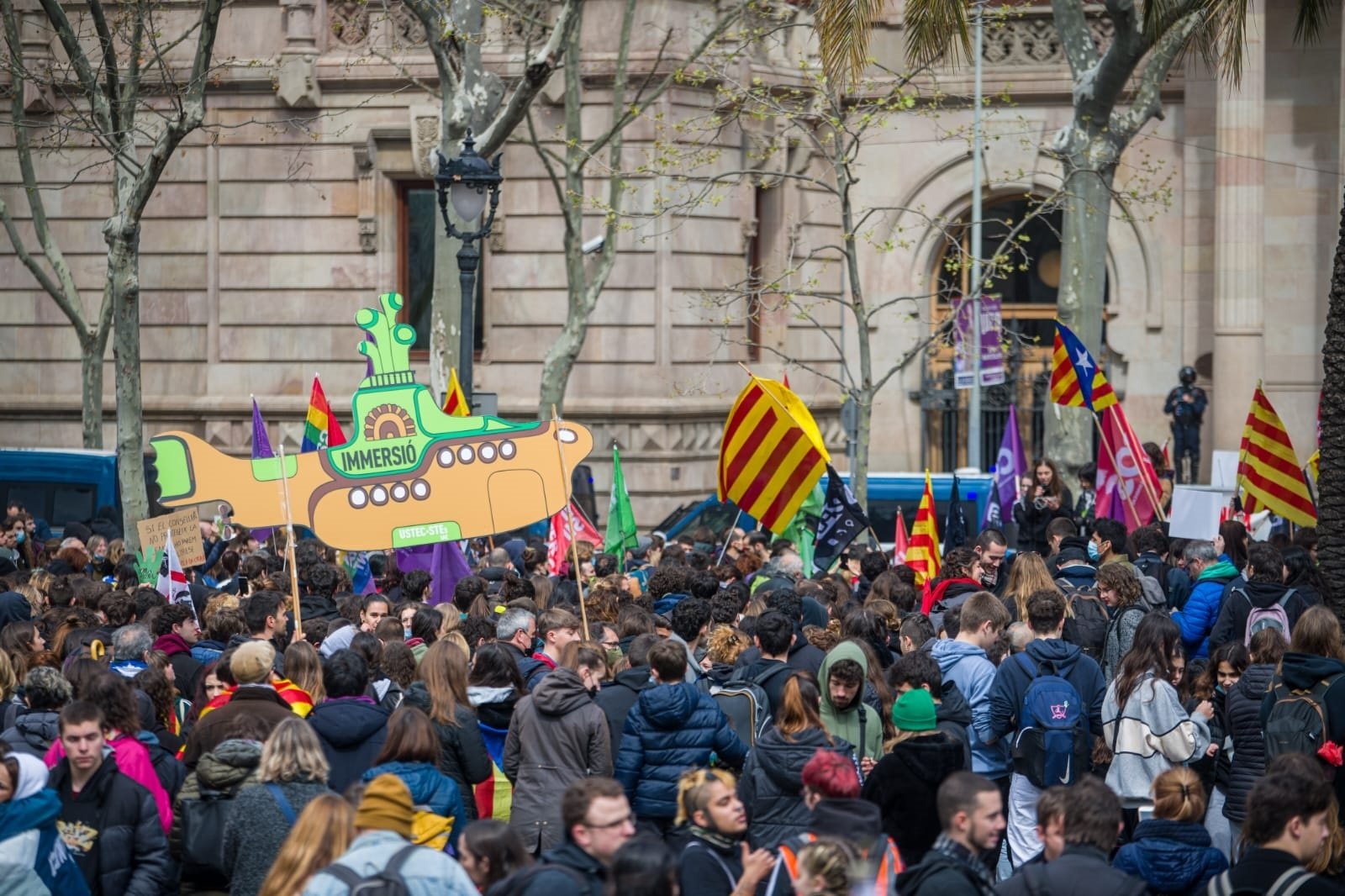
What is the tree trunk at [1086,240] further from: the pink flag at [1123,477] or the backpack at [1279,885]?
the backpack at [1279,885]

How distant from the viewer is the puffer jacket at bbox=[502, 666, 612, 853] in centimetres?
881

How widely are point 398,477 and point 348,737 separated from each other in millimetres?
5679

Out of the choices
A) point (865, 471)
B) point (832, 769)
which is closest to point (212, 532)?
point (865, 471)

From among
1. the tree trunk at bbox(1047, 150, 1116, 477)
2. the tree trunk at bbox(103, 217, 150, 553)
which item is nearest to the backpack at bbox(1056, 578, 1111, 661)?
the tree trunk at bbox(1047, 150, 1116, 477)

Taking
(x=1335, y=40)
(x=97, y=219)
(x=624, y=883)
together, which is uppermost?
(x=1335, y=40)

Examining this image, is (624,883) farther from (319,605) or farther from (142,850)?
(319,605)

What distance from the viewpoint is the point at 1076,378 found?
18562mm

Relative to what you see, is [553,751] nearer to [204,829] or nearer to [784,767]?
Result: [784,767]

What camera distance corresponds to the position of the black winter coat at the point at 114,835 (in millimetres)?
7527

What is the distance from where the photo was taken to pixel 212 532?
20.0m

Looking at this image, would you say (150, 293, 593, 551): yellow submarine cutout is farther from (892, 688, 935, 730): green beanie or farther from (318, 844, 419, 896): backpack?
(318, 844, 419, 896): backpack

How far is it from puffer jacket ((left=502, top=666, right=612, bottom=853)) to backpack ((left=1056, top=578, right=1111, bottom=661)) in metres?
3.68

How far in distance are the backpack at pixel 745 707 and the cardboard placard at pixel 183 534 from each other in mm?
5491

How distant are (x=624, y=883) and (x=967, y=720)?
3.78 m
